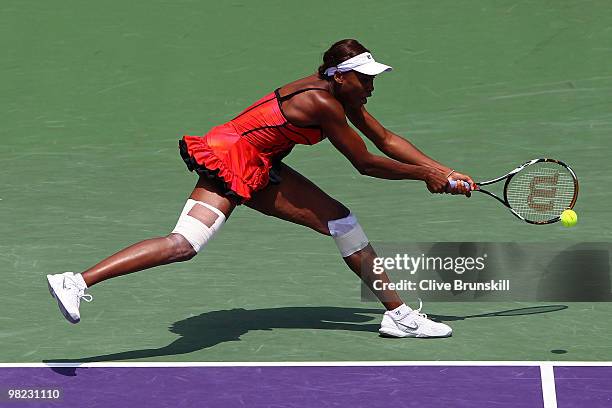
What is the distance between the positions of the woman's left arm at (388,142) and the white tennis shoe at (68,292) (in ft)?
6.31

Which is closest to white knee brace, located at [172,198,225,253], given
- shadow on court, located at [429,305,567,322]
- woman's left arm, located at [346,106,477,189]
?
woman's left arm, located at [346,106,477,189]

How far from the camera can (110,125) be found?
15.8 metres

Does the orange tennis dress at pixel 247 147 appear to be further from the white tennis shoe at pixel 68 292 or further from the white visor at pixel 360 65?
the white tennis shoe at pixel 68 292

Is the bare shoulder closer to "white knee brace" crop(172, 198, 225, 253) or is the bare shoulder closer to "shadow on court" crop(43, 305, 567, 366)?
"white knee brace" crop(172, 198, 225, 253)

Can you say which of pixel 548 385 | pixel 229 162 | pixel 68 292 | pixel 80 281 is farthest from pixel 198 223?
pixel 548 385

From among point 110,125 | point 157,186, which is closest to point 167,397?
point 157,186

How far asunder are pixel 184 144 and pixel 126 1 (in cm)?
903

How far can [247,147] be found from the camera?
8805 mm

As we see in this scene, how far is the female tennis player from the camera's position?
8.59 meters

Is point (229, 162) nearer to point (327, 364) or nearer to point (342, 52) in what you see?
point (342, 52)

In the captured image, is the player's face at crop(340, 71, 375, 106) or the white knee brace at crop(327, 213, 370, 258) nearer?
the player's face at crop(340, 71, 375, 106)

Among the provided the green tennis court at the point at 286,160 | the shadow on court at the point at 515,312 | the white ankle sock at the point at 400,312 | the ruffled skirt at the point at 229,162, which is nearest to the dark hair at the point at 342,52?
the ruffled skirt at the point at 229,162

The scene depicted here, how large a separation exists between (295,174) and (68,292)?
1.71m

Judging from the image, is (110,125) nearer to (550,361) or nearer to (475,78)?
(475,78)
